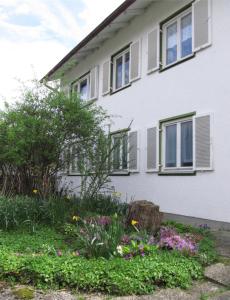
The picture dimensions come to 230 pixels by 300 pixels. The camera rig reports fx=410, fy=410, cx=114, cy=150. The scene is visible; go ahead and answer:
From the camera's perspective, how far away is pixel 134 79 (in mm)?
12445

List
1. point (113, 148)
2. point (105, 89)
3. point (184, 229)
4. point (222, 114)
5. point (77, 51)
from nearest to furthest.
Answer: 1. point (184, 229)
2. point (222, 114)
3. point (113, 148)
4. point (105, 89)
5. point (77, 51)

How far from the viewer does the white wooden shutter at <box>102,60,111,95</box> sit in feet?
47.2

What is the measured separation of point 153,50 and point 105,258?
7.54 meters

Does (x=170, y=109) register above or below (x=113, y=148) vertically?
above

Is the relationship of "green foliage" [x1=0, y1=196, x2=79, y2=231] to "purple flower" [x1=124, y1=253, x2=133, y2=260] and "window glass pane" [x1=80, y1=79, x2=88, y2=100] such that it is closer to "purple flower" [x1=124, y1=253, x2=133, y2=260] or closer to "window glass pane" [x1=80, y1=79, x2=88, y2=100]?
"purple flower" [x1=124, y1=253, x2=133, y2=260]

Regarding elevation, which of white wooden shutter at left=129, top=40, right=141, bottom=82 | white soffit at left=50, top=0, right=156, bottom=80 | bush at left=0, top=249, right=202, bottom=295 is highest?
white soffit at left=50, top=0, right=156, bottom=80

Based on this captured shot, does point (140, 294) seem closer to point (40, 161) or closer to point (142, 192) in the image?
point (40, 161)

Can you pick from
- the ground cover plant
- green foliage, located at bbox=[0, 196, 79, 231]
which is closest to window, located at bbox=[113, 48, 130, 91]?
green foliage, located at bbox=[0, 196, 79, 231]

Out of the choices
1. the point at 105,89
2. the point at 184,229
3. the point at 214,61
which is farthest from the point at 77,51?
the point at 184,229

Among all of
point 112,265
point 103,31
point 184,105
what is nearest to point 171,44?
point 184,105

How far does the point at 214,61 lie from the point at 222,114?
1286mm

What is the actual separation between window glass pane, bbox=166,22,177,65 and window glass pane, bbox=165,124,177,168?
6.09 feet

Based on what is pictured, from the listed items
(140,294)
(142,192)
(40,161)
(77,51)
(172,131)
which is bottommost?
(140,294)

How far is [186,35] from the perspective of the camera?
10.4 metres
